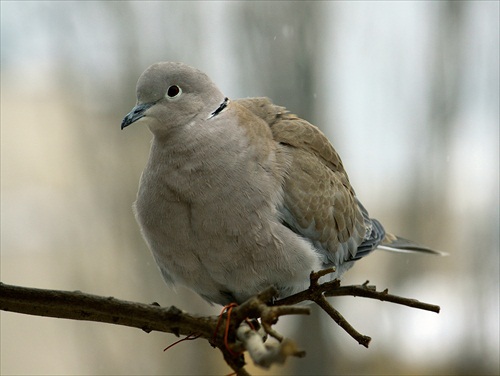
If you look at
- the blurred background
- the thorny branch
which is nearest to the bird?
the thorny branch

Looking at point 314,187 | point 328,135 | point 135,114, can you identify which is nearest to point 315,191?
point 314,187

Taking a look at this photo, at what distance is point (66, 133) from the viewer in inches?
89.0

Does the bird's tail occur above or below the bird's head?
below

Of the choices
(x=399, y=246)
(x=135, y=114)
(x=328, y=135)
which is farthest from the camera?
(x=328, y=135)

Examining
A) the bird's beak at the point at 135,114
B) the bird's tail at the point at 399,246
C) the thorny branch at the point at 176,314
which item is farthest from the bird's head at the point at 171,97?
the bird's tail at the point at 399,246

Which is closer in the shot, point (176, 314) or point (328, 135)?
point (176, 314)

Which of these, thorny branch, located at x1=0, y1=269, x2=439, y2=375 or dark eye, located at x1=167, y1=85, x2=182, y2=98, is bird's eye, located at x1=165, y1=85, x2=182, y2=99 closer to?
dark eye, located at x1=167, y1=85, x2=182, y2=98

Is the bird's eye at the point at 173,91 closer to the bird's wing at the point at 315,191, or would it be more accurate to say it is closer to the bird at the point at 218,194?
the bird at the point at 218,194

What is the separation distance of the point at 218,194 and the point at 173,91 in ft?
0.50

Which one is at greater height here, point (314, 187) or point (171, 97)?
point (171, 97)

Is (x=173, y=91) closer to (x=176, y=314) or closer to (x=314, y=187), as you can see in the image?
(x=314, y=187)

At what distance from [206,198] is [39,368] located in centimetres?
148

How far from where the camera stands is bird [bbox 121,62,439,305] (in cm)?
103

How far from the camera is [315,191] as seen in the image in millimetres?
1180
